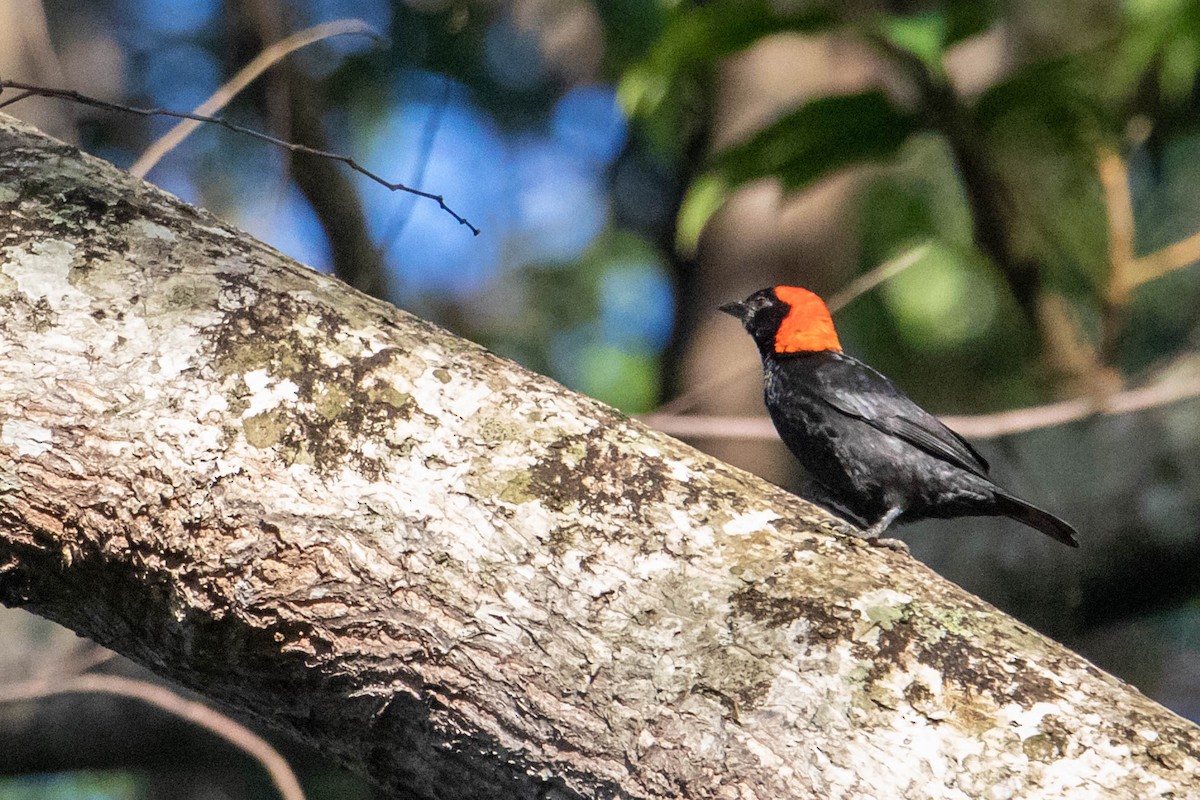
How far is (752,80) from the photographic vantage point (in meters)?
4.82

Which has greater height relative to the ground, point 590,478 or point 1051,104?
point 1051,104

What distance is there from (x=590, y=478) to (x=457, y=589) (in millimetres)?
316

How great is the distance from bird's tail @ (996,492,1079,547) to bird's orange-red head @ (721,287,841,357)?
32.6 inches

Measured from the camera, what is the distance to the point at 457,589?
188 cm

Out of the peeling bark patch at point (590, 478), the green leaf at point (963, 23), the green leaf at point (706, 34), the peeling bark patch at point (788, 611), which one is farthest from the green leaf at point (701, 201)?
the peeling bark patch at point (788, 611)

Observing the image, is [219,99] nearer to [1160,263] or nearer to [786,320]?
[786,320]

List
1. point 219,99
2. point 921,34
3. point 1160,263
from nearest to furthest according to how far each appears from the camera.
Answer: point 921,34 → point 219,99 → point 1160,263

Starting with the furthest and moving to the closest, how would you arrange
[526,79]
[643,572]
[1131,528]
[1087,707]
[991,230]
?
[526,79], [1131,528], [991,230], [643,572], [1087,707]

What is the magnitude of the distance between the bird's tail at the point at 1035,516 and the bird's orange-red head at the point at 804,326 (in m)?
0.84

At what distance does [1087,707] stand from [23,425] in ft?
6.04

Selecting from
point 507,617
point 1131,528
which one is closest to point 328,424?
point 507,617

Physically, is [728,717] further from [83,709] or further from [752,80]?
[752,80]

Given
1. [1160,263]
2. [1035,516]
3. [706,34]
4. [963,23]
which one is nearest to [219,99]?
[706,34]

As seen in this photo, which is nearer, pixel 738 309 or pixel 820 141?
pixel 820 141
